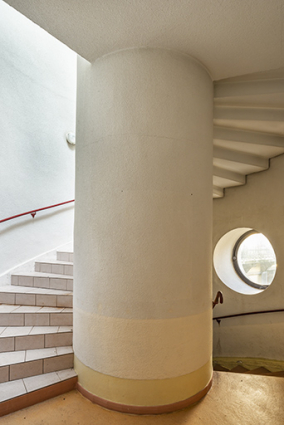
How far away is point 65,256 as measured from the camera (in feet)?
13.1

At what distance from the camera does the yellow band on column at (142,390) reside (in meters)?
2.10

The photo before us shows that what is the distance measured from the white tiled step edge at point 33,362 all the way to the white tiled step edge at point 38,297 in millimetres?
533

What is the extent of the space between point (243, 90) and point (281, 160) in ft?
6.00

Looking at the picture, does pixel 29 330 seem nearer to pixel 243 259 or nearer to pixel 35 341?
pixel 35 341

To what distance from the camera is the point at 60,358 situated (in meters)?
2.47

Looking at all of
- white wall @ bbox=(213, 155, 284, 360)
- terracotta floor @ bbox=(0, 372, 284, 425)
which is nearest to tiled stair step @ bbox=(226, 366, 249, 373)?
white wall @ bbox=(213, 155, 284, 360)

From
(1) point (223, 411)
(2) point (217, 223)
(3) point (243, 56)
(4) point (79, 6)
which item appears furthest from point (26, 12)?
(2) point (217, 223)

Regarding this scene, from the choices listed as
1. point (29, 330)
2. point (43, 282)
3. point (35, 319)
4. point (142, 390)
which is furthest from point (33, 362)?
point (43, 282)

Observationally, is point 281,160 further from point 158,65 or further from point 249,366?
point 249,366

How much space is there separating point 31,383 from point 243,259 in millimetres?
4418

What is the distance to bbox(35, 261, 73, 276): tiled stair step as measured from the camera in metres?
3.55

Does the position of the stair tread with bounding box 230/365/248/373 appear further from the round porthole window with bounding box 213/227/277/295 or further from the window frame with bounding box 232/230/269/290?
the window frame with bounding box 232/230/269/290

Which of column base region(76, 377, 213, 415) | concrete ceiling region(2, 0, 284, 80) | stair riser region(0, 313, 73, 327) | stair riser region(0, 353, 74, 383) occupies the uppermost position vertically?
concrete ceiling region(2, 0, 284, 80)

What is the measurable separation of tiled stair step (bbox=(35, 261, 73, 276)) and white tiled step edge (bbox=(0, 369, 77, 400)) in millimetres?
1288
